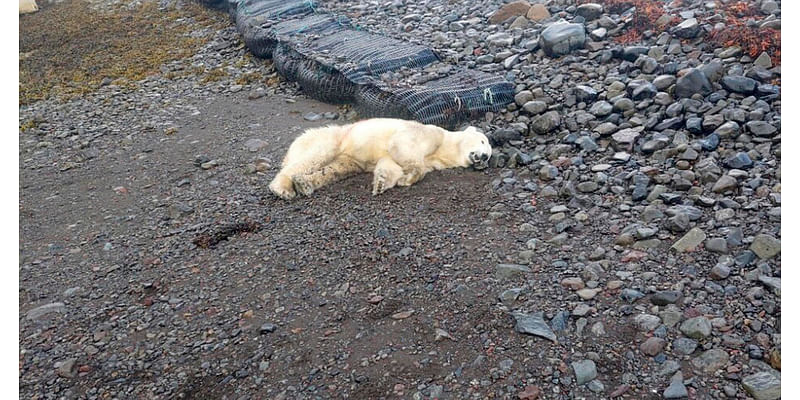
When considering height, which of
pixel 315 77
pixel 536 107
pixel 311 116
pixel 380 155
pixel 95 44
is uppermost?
pixel 95 44

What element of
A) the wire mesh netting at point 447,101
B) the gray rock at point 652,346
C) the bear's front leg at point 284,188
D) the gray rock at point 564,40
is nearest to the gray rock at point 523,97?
the wire mesh netting at point 447,101

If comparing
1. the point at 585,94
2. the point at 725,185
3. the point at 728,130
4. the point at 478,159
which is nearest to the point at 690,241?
the point at 725,185

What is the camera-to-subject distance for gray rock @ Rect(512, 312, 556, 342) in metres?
3.96

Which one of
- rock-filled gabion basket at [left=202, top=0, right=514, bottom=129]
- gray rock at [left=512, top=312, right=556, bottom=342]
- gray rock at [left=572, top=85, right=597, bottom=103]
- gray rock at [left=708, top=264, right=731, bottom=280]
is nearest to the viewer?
gray rock at [left=512, top=312, right=556, bottom=342]

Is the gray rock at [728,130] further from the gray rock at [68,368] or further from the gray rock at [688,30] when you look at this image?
the gray rock at [68,368]

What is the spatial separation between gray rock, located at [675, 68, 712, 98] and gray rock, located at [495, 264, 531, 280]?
3.11m

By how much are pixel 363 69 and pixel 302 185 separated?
282 centimetres

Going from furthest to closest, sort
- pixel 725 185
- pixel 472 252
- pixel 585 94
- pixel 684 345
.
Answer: pixel 585 94 → pixel 725 185 → pixel 472 252 → pixel 684 345

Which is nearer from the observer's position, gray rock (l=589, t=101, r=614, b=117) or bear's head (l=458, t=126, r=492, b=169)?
bear's head (l=458, t=126, r=492, b=169)

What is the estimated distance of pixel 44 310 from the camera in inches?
197

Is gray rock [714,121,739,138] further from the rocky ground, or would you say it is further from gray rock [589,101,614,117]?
gray rock [589,101,614,117]

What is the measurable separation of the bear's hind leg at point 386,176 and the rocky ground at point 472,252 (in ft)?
0.47

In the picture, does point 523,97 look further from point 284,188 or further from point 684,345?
point 684,345

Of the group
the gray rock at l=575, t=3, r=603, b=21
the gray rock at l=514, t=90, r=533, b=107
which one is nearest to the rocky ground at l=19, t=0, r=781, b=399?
the gray rock at l=514, t=90, r=533, b=107
